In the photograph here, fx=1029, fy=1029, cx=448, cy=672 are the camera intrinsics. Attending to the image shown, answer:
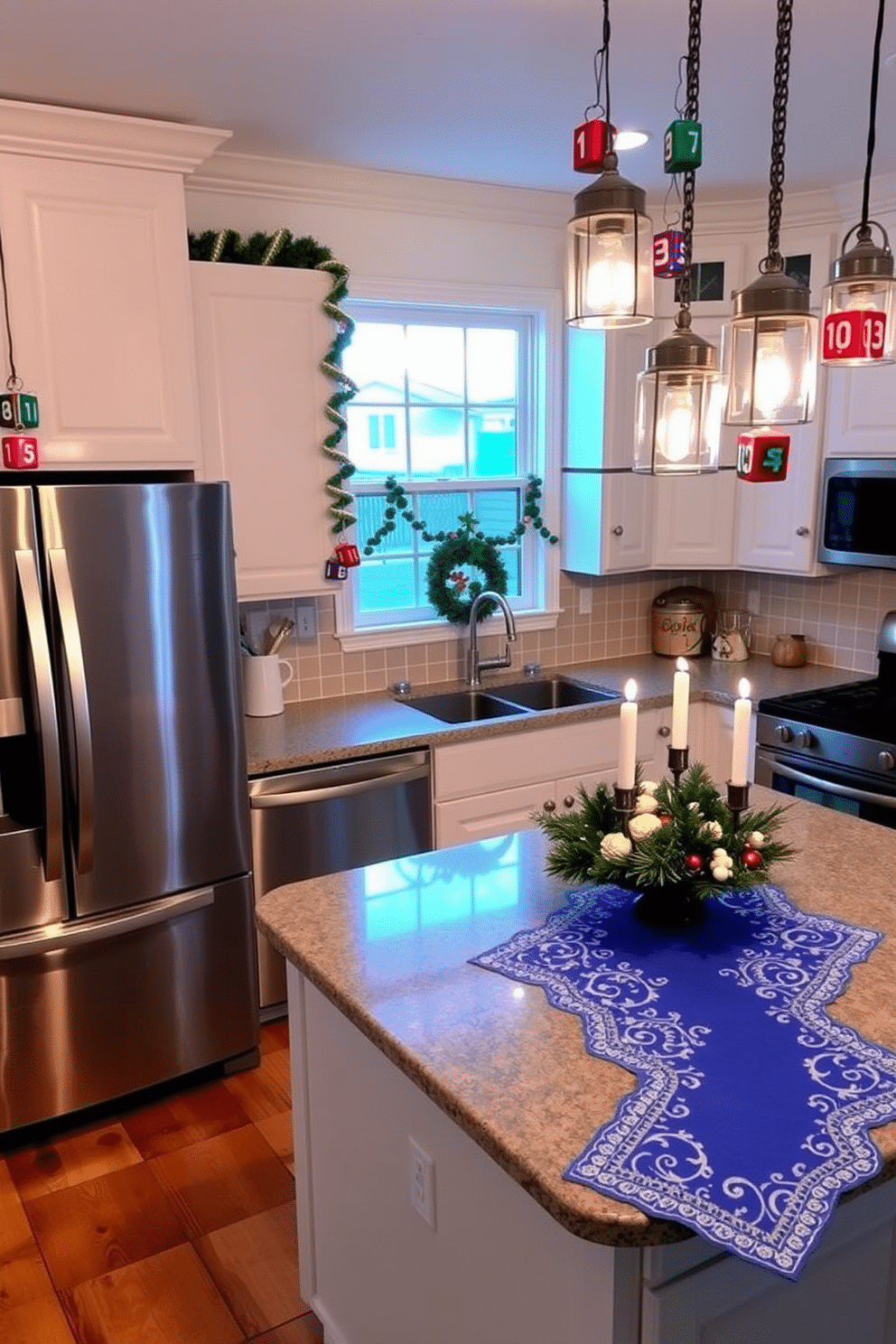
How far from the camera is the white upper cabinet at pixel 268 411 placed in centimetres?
298

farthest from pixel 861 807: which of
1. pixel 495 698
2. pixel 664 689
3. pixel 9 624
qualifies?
pixel 9 624

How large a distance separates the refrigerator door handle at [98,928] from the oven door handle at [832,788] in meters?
1.89

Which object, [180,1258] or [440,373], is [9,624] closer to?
[180,1258]

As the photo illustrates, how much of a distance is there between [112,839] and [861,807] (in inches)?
86.8

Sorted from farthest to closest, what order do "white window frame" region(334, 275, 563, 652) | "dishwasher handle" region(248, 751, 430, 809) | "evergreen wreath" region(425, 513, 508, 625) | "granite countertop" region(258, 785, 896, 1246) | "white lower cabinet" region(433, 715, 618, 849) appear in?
1. "evergreen wreath" region(425, 513, 508, 625)
2. "white window frame" region(334, 275, 563, 652)
3. "white lower cabinet" region(433, 715, 618, 849)
4. "dishwasher handle" region(248, 751, 430, 809)
5. "granite countertop" region(258, 785, 896, 1246)

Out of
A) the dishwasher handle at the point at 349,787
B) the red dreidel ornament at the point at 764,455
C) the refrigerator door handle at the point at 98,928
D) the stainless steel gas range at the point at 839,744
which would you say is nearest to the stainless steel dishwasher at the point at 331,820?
the dishwasher handle at the point at 349,787

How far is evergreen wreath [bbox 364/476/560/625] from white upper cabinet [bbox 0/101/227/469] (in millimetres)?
1011

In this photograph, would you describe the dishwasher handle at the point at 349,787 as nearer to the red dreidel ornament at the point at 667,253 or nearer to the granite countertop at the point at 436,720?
the granite countertop at the point at 436,720

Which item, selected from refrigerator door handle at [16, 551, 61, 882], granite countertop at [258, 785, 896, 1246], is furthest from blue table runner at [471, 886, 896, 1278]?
refrigerator door handle at [16, 551, 61, 882]

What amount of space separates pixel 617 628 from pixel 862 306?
291 cm

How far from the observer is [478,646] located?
3.90 meters

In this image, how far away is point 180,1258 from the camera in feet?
7.52

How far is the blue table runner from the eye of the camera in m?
1.10

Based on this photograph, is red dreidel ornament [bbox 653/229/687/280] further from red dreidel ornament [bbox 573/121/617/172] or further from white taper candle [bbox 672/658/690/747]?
white taper candle [bbox 672/658/690/747]
